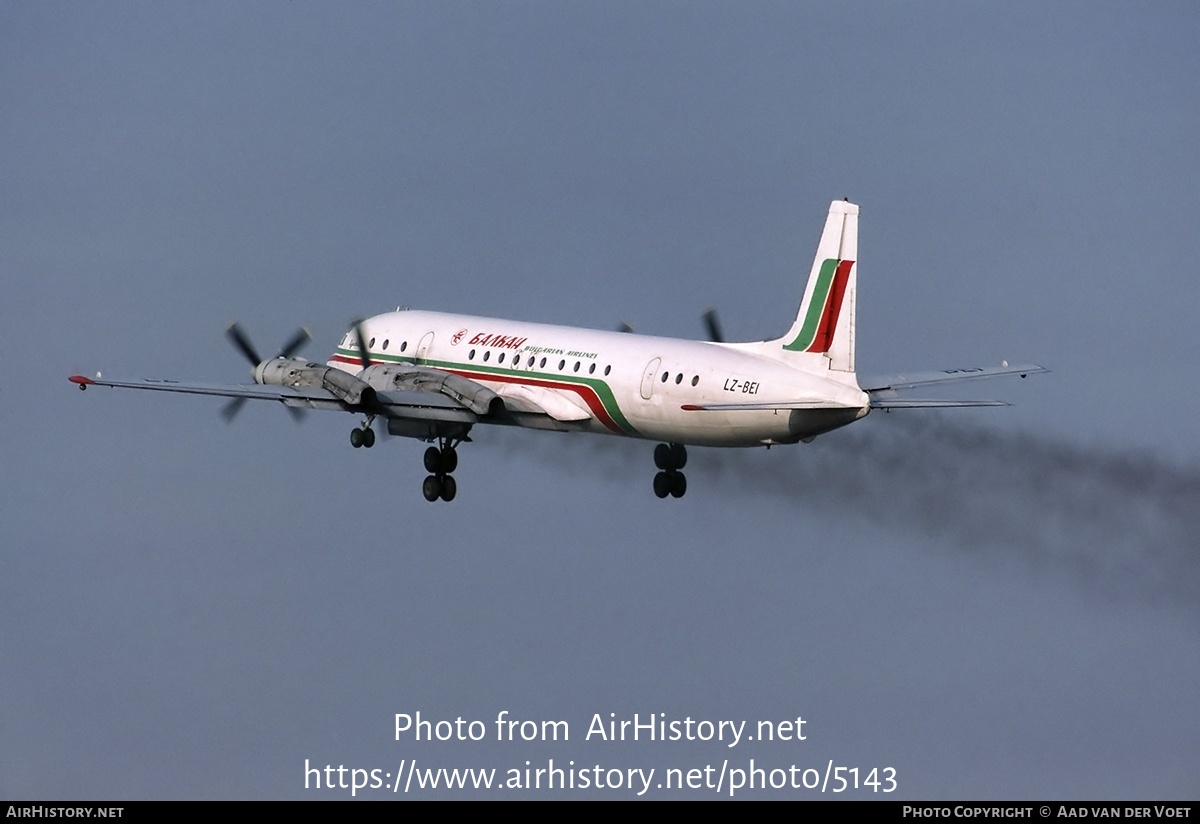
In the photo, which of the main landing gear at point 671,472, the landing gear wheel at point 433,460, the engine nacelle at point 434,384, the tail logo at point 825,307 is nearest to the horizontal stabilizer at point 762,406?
the tail logo at point 825,307

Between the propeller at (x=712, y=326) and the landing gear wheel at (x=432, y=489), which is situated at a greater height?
the propeller at (x=712, y=326)

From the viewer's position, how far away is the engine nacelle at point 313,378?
6022 centimetres

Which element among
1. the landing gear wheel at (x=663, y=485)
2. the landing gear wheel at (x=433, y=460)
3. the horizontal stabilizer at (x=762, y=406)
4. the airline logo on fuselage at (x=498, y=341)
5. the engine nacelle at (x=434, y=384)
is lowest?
the horizontal stabilizer at (x=762, y=406)

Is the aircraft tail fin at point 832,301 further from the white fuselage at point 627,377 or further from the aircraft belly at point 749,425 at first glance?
the aircraft belly at point 749,425

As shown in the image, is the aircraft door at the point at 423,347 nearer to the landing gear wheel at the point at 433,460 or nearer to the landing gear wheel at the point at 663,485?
the landing gear wheel at the point at 433,460

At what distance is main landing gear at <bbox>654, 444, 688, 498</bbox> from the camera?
204 ft

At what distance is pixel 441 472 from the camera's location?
2469 inches

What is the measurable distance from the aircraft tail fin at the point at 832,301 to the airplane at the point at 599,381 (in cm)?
3

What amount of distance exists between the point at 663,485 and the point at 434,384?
6.22 meters

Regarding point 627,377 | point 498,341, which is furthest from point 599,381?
point 498,341

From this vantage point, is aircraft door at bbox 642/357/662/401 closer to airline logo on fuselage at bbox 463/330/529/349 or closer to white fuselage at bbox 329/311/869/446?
white fuselage at bbox 329/311/869/446

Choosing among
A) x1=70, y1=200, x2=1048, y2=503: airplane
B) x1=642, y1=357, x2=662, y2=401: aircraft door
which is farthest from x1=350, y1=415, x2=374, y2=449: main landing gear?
x1=642, y1=357, x2=662, y2=401: aircraft door

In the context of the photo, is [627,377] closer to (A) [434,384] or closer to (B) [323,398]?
(A) [434,384]

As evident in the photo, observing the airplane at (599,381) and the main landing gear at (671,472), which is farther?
the main landing gear at (671,472)
